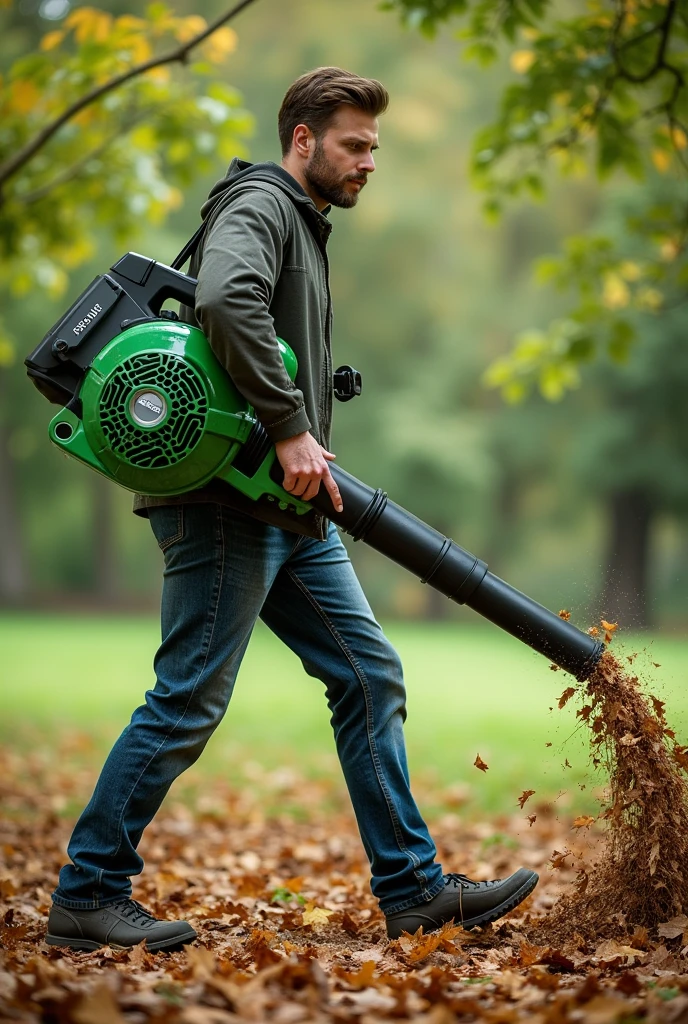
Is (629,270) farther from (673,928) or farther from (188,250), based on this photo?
(673,928)

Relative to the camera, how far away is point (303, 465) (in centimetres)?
292

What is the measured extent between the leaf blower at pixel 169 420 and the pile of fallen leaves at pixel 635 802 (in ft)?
0.44

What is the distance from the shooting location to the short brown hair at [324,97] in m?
3.17

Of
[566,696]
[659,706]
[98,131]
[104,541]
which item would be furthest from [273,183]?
[104,541]

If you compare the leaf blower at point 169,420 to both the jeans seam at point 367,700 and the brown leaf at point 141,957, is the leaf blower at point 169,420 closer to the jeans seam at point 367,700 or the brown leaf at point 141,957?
the jeans seam at point 367,700

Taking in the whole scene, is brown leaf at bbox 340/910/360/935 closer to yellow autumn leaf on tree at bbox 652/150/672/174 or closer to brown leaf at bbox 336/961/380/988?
brown leaf at bbox 336/961/380/988

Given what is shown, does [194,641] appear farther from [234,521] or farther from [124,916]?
[124,916]

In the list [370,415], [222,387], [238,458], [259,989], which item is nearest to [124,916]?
[259,989]

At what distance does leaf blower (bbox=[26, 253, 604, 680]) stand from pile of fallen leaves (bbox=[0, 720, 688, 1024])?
0.78 meters

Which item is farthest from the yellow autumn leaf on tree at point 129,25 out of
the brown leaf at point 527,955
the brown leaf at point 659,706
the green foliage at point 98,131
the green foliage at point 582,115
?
the brown leaf at point 527,955

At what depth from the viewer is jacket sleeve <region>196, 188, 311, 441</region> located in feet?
9.14

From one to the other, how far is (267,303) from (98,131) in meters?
5.47

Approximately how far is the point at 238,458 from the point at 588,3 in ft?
12.7

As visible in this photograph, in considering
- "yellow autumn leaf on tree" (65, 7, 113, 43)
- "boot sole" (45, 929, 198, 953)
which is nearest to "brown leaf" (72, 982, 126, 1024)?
"boot sole" (45, 929, 198, 953)
